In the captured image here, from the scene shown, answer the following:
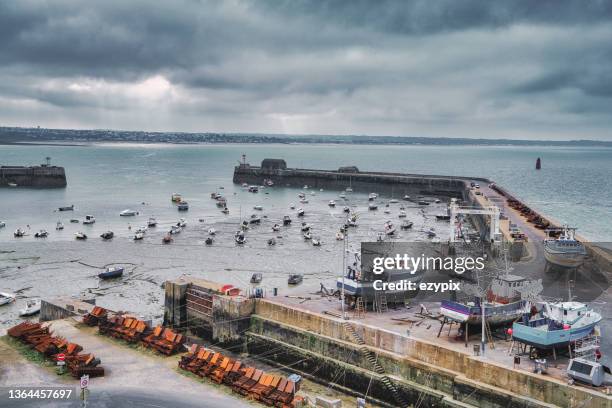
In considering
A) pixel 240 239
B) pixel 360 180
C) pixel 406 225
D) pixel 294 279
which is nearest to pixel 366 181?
pixel 360 180

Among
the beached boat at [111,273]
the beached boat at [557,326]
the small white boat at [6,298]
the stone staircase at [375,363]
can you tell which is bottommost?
the small white boat at [6,298]

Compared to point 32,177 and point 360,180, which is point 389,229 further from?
point 32,177

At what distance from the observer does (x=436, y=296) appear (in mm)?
33500

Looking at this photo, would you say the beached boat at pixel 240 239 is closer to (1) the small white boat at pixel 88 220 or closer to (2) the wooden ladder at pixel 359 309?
(1) the small white boat at pixel 88 220

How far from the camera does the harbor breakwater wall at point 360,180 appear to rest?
422 ft

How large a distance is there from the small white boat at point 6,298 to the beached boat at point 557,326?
1408 inches

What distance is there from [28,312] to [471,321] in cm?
3004

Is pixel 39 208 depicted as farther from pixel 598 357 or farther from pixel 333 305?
pixel 598 357

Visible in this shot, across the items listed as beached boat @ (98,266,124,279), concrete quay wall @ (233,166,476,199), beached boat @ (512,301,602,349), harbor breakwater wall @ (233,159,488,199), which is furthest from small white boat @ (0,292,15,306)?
concrete quay wall @ (233,166,476,199)

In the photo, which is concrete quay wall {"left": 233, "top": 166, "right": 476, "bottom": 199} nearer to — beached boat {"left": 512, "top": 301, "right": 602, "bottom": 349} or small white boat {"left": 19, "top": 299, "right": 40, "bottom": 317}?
small white boat {"left": 19, "top": 299, "right": 40, "bottom": 317}

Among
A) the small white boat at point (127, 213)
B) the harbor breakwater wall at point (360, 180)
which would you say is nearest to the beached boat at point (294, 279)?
the small white boat at point (127, 213)

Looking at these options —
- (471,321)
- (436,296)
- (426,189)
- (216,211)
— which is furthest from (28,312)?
(426,189)

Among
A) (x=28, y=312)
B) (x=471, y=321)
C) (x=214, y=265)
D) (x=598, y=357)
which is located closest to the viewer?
(x=598, y=357)

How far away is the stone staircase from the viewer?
25.9 metres
